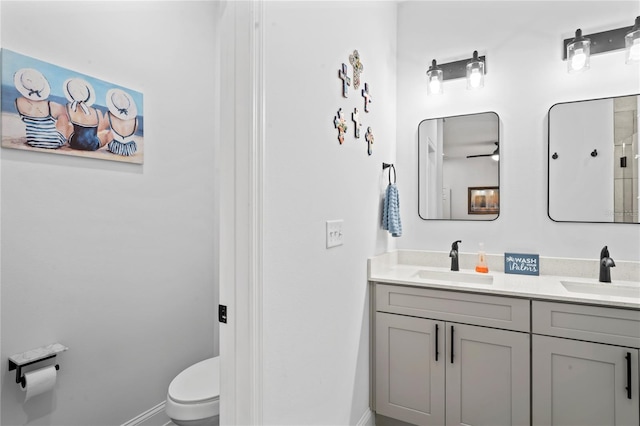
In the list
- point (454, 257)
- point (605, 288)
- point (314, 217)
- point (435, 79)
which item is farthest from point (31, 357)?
point (605, 288)

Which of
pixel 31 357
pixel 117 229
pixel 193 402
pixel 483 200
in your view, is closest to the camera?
pixel 31 357

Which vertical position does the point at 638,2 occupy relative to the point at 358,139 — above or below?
above

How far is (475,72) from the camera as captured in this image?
83.4 inches

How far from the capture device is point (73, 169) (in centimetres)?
166

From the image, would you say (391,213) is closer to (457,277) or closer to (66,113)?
(457,277)

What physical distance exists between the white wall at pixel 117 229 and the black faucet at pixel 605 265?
227cm

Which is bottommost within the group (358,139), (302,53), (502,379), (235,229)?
(502,379)

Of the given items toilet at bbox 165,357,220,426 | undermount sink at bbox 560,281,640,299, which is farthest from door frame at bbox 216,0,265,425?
undermount sink at bbox 560,281,640,299

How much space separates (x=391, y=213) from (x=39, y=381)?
185 centimetres

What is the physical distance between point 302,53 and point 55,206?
4.29ft

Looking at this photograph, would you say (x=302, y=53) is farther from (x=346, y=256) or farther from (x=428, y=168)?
(x=428, y=168)

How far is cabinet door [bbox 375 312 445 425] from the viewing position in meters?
1.78

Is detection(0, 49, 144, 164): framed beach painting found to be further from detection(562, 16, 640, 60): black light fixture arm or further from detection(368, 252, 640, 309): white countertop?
detection(562, 16, 640, 60): black light fixture arm

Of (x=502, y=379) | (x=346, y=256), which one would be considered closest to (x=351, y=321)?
(x=346, y=256)
